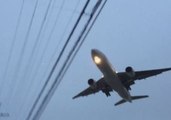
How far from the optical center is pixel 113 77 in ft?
112

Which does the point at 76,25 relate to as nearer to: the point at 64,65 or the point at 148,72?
the point at 64,65

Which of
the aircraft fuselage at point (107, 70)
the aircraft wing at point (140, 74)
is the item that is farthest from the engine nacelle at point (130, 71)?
the aircraft fuselage at point (107, 70)

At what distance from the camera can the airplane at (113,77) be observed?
32.2m

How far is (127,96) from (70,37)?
25.3 m

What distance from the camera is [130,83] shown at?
1506 inches

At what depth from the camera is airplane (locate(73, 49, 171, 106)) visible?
106 ft

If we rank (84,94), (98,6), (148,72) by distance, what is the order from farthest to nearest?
(84,94)
(148,72)
(98,6)

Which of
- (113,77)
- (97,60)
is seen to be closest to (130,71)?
(113,77)

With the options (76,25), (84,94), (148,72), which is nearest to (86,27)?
(76,25)

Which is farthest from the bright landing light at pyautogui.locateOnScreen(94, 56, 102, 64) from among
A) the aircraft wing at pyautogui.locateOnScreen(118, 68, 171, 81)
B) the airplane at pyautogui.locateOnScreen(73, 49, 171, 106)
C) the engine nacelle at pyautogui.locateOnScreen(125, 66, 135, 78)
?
the aircraft wing at pyautogui.locateOnScreen(118, 68, 171, 81)

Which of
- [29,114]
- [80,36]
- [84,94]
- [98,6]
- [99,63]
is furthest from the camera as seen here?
[84,94]

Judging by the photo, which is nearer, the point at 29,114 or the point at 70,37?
the point at 70,37

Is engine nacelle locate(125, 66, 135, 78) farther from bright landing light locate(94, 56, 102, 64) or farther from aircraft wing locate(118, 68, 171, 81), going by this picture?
bright landing light locate(94, 56, 102, 64)

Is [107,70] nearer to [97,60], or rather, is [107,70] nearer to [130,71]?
[97,60]
